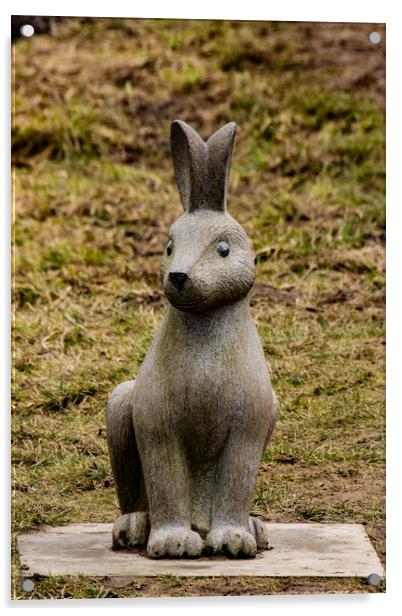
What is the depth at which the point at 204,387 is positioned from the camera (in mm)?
5875

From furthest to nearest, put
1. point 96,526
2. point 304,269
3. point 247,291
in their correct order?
point 304,269 → point 96,526 → point 247,291

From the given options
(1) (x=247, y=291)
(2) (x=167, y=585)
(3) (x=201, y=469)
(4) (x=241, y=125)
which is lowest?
(2) (x=167, y=585)

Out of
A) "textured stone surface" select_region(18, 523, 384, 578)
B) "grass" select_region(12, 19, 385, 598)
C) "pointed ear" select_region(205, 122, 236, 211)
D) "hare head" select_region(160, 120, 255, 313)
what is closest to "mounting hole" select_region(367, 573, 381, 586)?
"textured stone surface" select_region(18, 523, 384, 578)

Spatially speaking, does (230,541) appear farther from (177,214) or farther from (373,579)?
(177,214)

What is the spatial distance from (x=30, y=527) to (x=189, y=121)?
12.0ft

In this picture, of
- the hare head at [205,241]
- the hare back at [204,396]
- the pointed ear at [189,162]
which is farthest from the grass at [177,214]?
the pointed ear at [189,162]

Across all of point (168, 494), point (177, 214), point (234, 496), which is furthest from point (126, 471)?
point (177, 214)

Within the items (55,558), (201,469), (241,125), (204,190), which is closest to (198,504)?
(201,469)

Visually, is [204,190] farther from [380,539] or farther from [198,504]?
[380,539]

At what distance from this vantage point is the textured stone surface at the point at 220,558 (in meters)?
5.92

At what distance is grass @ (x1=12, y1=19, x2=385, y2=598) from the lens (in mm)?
7598

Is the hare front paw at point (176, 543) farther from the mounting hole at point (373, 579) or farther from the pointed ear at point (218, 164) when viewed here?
the pointed ear at point (218, 164)

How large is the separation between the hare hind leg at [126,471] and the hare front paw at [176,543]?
204 mm

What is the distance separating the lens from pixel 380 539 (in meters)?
7.02
